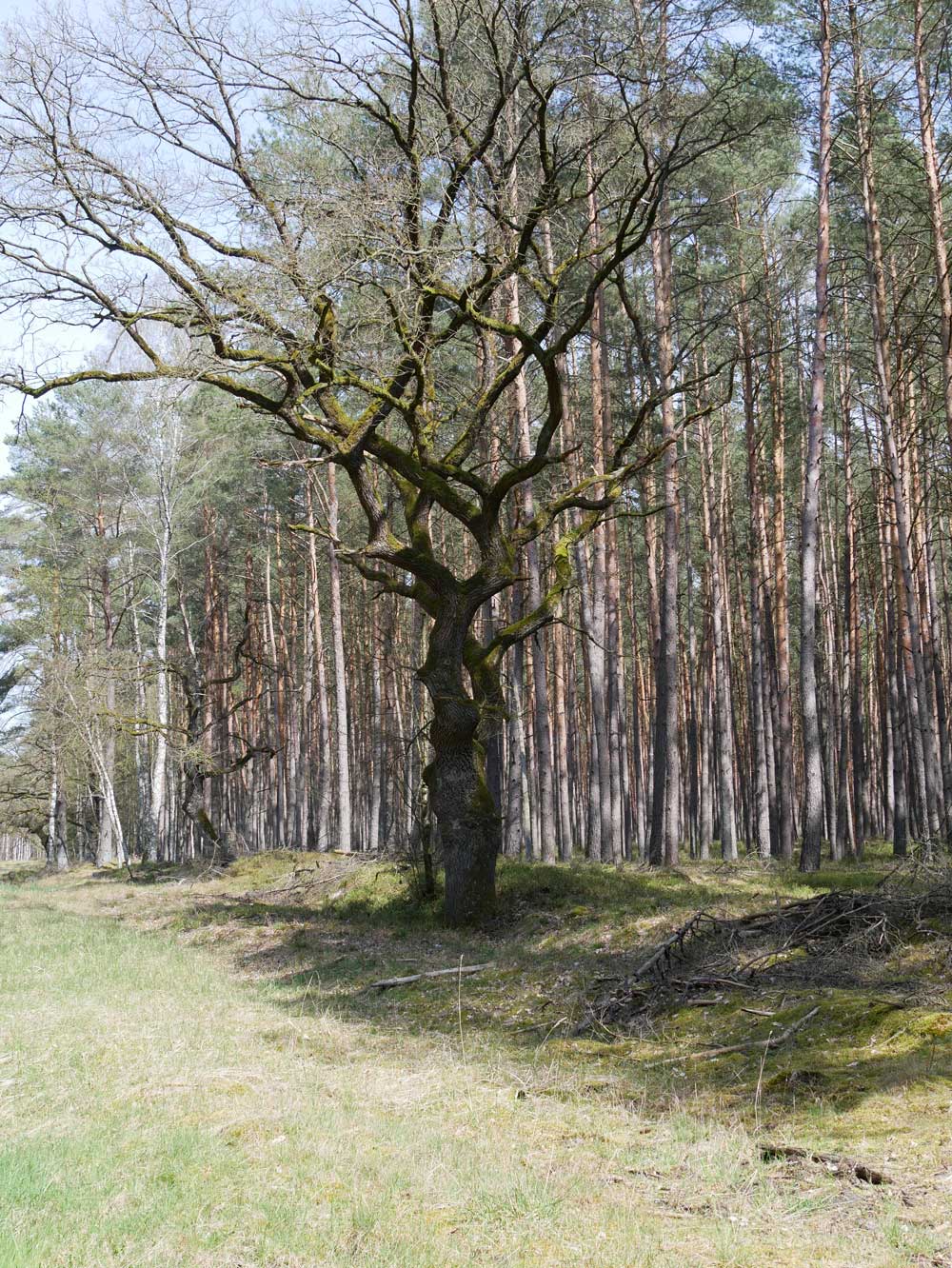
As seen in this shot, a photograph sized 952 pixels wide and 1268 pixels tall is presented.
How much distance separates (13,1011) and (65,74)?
33.9 feet

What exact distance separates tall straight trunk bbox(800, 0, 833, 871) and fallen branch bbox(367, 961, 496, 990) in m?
6.73

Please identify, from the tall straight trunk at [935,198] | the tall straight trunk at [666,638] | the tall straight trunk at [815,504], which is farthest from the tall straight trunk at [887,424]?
the tall straight trunk at [666,638]

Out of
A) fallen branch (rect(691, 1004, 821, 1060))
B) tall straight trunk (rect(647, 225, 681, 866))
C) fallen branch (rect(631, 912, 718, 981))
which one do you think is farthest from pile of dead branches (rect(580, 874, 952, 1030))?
tall straight trunk (rect(647, 225, 681, 866))

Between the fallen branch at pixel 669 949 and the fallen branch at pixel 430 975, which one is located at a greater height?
the fallen branch at pixel 669 949

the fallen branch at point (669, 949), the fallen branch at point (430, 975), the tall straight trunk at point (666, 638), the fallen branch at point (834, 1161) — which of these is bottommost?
the fallen branch at point (430, 975)

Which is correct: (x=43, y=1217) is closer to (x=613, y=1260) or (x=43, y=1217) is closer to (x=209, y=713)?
(x=613, y=1260)

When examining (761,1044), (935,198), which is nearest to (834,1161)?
(761,1044)

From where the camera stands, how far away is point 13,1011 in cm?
866

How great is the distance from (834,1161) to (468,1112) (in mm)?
2087

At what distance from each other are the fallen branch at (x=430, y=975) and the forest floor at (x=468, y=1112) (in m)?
0.08

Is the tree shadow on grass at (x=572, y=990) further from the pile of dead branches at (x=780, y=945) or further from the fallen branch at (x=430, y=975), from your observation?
the pile of dead branches at (x=780, y=945)

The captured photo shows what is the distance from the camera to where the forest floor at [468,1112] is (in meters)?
3.94

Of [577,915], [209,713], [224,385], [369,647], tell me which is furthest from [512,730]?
[209,713]

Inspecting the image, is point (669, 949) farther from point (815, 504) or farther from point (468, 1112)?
point (815, 504)
